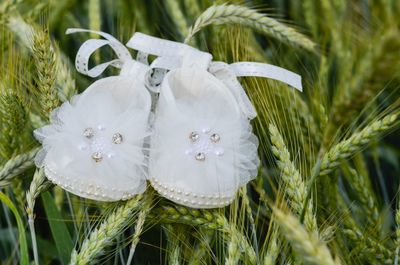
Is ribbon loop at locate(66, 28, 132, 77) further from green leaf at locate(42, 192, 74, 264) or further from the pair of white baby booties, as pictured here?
green leaf at locate(42, 192, 74, 264)

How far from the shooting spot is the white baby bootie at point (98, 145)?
0.54m

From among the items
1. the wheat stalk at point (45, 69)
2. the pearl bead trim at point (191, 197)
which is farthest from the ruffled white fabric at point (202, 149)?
the wheat stalk at point (45, 69)

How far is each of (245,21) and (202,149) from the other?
6.9 inches

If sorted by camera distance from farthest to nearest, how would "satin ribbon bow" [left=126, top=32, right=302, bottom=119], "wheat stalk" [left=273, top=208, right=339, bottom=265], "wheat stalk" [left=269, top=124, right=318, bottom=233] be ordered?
1. "satin ribbon bow" [left=126, top=32, right=302, bottom=119]
2. "wheat stalk" [left=269, top=124, right=318, bottom=233]
3. "wheat stalk" [left=273, top=208, right=339, bottom=265]

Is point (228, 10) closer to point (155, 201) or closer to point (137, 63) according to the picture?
point (137, 63)

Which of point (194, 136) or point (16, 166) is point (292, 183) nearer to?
point (194, 136)

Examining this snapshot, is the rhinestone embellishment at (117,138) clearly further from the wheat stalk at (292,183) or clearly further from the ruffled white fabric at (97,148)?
the wheat stalk at (292,183)

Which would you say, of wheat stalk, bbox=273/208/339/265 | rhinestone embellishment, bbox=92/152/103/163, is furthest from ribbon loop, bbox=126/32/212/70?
wheat stalk, bbox=273/208/339/265

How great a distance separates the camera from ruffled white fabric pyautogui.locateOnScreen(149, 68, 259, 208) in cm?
54

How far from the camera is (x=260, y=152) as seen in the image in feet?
2.16

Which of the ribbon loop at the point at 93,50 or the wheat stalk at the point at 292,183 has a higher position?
the ribbon loop at the point at 93,50

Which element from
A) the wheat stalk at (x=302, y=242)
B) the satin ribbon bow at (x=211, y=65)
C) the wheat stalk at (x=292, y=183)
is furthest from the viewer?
the satin ribbon bow at (x=211, y=65)

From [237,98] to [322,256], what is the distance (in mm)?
235

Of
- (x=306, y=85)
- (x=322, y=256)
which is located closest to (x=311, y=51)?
(x=306, y=85)
